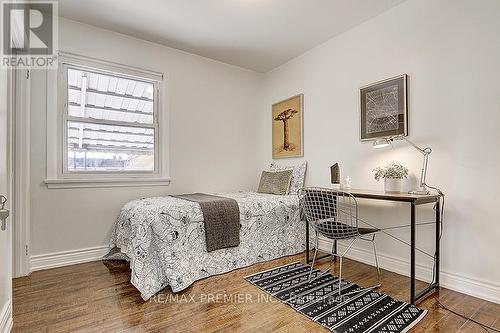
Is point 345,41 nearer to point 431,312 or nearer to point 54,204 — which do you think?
point 431,312

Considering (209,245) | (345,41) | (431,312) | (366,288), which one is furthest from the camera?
(345,41)

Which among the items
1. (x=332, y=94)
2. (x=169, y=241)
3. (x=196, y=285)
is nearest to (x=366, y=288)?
(x=196, y=285)

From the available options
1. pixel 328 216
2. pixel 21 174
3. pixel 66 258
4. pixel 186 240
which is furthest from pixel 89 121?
pixel 328 216

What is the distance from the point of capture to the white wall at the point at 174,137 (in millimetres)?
2730

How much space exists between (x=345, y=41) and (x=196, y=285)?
9.93 feet

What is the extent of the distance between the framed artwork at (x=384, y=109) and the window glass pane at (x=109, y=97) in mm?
2546

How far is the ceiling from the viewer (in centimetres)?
259

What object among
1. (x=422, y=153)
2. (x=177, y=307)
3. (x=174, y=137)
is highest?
(x=174, y=137)

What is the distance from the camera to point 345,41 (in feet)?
10.2

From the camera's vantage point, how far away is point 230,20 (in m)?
2.87

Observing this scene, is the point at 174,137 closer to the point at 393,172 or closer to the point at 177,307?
the point at 177,307

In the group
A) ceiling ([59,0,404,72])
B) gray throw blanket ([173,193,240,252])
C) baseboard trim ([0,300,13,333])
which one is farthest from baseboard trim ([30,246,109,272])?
ceiling ([59,0,404,72])

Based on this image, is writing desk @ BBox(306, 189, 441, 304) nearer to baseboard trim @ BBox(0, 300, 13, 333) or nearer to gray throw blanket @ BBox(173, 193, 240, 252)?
gray throw blanket @ BBox(173, 193, 240, 252)

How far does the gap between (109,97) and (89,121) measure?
1.21 ft
